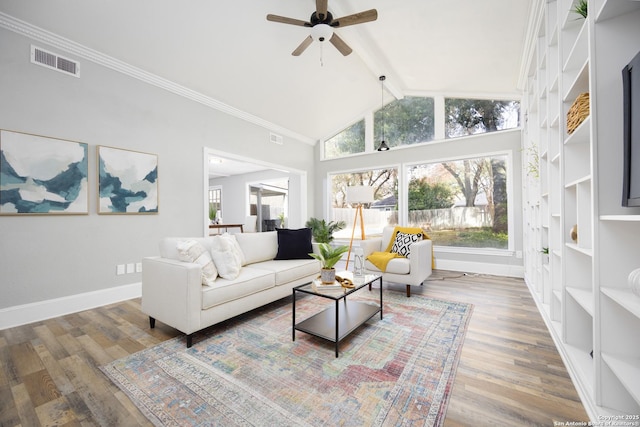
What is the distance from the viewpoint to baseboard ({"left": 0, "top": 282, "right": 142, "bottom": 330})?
2.49 m

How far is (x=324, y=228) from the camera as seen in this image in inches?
241

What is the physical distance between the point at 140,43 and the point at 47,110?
124 cm

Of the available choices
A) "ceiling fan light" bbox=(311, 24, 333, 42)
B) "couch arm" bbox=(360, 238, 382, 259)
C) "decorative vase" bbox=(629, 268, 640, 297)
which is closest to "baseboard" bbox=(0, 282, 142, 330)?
"couch arm" bbox=(360, 238, 382, 259)

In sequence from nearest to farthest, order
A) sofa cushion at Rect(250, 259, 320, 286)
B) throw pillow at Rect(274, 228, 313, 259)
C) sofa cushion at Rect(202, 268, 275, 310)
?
sofa cushion at Rect(202, 268, 275, 310), sofa cushion at Rect(250, 259, 320, 286), throw pillow at Rect(274, 228, 313, 259)

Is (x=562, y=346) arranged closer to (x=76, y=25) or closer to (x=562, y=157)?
(x=562, y=157)

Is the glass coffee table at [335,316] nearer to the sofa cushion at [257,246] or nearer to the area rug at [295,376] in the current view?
the area rug at [295,376]

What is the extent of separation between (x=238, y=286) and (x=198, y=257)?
448 mm

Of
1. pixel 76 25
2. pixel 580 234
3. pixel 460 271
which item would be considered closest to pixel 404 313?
pixel 580 234

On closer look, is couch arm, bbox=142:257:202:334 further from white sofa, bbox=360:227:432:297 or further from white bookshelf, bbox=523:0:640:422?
white bookshelf, bbox=523:0:640:422

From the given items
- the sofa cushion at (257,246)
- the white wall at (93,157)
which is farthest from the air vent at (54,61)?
the sofa cushion at (257,246)

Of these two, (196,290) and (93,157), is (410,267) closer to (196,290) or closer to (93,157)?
(196,290)

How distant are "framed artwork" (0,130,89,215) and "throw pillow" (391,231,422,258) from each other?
3.96 metres

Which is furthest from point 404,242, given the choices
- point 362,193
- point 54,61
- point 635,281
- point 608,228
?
point 54,61

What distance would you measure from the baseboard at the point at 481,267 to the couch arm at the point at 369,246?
163 centimetres
